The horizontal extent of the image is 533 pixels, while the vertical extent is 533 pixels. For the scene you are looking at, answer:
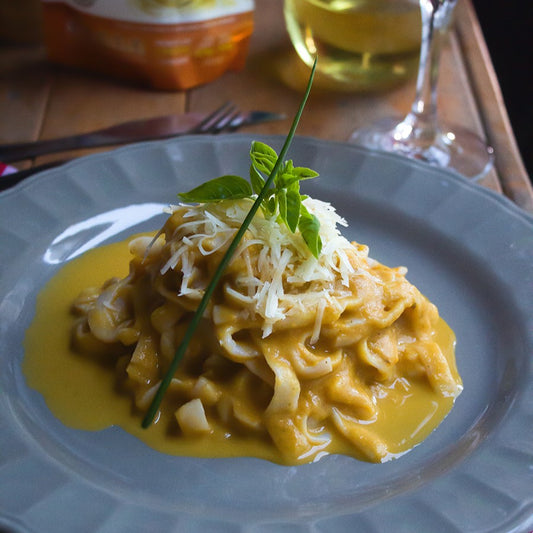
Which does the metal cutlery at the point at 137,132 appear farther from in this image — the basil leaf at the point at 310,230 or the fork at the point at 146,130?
the basil leaf at the point at 310,230

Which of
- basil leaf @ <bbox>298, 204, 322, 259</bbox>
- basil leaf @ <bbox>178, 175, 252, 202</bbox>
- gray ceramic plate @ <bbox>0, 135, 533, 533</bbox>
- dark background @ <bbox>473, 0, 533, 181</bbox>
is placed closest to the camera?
gray ceramic plate @ <bbox>0, 135, 533, 533</bbox>

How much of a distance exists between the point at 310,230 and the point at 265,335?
1.08 feet

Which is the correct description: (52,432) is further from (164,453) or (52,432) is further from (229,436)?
(229,436)

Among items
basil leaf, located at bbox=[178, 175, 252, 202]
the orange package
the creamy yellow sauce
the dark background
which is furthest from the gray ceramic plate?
the dark background

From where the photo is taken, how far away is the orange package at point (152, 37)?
148 inches

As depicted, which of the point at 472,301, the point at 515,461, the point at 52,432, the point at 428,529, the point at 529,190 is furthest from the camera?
the point at 529,190

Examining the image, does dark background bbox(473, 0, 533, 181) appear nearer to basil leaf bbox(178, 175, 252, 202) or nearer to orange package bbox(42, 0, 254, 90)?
orange package bbox(42, 0, 254, 90)

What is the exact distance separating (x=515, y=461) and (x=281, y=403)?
0.66 m

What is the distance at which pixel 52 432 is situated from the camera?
2113 mm

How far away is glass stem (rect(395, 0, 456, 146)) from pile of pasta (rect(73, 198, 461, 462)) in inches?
57.2

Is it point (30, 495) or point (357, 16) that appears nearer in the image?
point (30, 495)

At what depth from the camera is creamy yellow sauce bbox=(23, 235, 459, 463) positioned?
213 centimetres

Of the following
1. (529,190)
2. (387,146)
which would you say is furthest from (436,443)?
(387,146)

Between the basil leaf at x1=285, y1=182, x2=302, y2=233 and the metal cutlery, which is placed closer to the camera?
the basil leaf at x1=285, y1=182, x2=302, y2=233
